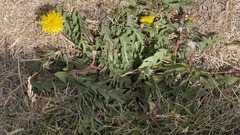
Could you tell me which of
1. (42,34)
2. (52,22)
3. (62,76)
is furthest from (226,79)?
(42,34)

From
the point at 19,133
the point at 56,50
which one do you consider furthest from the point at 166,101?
the point at 19,133

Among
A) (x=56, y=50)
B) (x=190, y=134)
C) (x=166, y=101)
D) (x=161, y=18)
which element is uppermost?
(x=161, y=18)

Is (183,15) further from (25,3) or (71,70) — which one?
(25,3)

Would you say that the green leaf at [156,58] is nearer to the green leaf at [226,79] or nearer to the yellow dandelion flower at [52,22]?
the green leaf at [226,79]

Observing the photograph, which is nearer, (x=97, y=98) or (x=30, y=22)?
(x=97, y=98)

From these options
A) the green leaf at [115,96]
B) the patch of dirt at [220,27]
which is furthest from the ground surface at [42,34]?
the green leaf at [115,96]

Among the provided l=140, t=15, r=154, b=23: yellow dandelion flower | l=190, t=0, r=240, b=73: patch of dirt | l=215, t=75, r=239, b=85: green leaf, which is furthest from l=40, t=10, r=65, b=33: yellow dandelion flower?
l=215, t=75, r=239, b=85: green leaf
